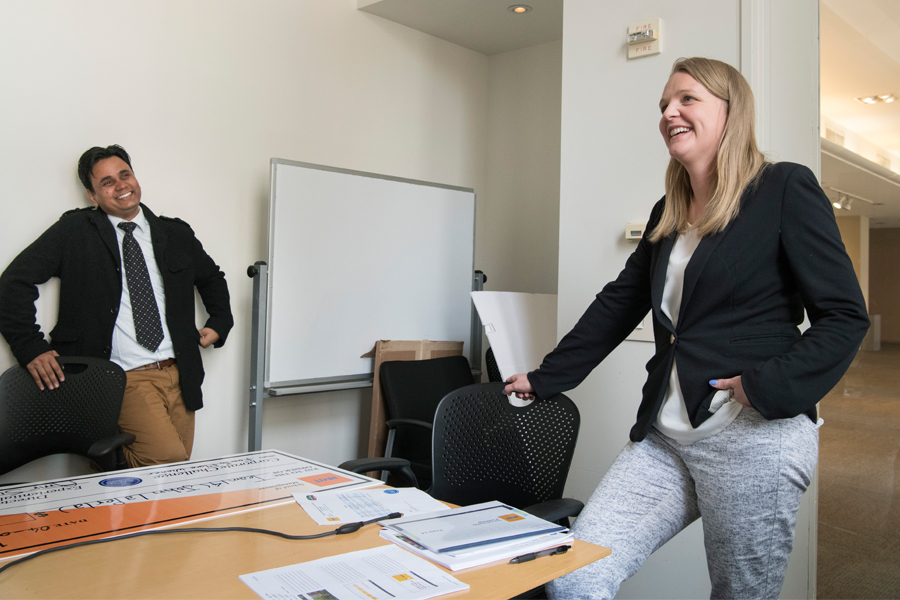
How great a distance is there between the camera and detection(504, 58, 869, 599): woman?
134cm

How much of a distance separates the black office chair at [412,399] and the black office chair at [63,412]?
117 centimetres

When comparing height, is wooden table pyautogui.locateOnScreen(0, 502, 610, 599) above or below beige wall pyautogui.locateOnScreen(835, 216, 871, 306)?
below

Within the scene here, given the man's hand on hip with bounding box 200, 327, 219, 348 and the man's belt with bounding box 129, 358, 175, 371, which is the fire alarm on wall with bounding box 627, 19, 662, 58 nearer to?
the man's hand on hip with bounding box 200, 327, 219, 348

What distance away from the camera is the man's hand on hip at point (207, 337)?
10.5ft

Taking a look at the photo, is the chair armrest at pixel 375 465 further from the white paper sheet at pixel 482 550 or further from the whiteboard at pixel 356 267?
the whiteboard at pixel 356 267

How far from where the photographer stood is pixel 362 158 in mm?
4047

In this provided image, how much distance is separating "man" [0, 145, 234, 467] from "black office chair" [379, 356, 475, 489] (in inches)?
34.5

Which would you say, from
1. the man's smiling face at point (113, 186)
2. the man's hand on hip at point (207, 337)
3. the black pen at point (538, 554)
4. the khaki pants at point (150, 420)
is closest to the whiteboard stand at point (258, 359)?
the man's hand on hip at point (207, 337)

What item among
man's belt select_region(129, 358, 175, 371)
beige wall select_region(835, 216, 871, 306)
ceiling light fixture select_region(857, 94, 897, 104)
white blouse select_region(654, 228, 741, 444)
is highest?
ceiling light fixture select_region(857, 94, 897, 104)

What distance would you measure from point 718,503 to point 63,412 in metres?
2.39

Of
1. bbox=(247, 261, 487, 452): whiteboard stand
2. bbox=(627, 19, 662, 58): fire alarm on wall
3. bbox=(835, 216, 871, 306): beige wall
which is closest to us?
bbox=(835, 216, 871, 306): beige wall

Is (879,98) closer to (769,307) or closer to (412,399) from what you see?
(769,307)

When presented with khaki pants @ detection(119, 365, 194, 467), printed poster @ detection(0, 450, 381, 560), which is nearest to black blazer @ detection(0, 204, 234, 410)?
khaki pants @ detection(119, 365, 194, 467)

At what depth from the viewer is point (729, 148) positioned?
4.88ft
